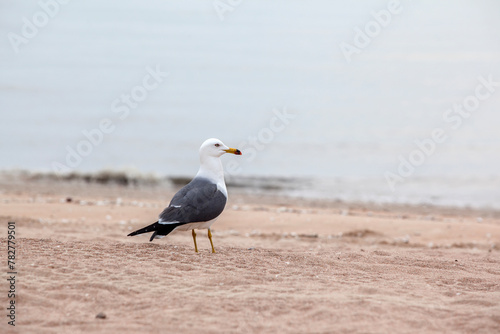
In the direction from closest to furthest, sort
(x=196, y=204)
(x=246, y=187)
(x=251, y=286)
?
(x=251, y=286), (x=196, y=204), (x=246, y=187)

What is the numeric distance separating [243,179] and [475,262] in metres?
12.0

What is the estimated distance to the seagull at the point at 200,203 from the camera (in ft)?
19.7

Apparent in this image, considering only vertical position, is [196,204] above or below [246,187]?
above

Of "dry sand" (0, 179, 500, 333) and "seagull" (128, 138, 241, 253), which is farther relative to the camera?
"seagull" (128, 138, 241, 253)

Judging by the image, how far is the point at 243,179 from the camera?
1825cm

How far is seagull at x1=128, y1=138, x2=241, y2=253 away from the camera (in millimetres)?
6016

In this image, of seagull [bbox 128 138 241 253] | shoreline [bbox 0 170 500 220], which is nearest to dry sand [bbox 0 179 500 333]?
seagull [bbox 128 138 241 253]

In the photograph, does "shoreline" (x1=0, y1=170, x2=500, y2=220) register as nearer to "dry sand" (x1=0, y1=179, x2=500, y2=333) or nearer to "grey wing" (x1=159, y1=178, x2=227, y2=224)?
"dry sand" (x1=0, y1=179, x2=500, y2=333)

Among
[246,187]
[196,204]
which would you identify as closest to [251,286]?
[196,204]

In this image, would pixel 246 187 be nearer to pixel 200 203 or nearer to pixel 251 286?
pixel 200 203

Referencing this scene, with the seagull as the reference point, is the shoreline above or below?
below

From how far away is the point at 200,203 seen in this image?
6.20 meters

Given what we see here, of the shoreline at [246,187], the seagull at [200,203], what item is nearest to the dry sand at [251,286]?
the seagull at [200,203]

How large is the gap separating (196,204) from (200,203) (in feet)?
0.15
